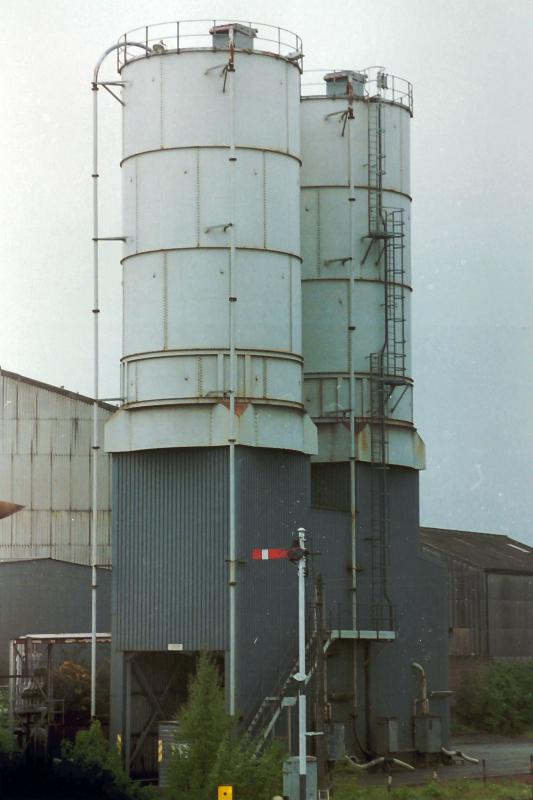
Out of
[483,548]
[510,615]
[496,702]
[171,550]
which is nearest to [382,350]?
[171,550]

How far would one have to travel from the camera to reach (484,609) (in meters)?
76.4

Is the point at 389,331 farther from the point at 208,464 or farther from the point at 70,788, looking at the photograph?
the point at 70,788

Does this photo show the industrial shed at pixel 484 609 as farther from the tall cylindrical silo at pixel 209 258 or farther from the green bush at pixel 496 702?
the tall cylindrical silo at pixel 209 258

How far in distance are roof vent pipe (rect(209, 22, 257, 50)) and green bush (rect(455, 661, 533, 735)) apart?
34553mm

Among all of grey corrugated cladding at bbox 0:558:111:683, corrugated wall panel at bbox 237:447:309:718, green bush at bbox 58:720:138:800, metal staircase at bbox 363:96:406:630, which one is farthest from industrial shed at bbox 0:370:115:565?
corrugated wall panel at bbox 237:447:309:718

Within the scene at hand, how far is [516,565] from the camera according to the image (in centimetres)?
7950

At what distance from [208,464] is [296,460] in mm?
3497

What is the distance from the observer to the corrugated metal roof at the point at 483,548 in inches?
3059

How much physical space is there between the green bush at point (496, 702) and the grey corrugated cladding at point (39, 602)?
20626mm

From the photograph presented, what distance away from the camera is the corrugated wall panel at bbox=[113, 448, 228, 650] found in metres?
45.8

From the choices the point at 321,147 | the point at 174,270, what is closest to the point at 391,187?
the point at 321,147

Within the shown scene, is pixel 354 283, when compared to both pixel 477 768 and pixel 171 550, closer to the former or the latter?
pixel 171 550

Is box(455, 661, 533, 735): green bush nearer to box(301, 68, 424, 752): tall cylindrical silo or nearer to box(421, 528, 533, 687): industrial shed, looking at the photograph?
box(421, 528, 533, 687): industrial shed

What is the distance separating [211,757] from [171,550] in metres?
8.30
